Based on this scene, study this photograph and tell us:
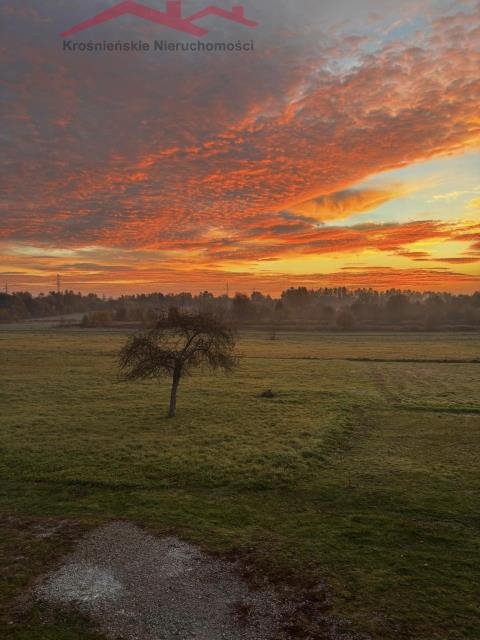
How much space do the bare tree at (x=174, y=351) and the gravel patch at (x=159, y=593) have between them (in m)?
18.1

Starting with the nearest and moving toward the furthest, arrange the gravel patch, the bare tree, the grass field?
the gravel patch
the grass field
the bare tree

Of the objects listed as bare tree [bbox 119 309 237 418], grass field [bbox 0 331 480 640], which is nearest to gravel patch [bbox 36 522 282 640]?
grass field [bbox 0 331 480 640]

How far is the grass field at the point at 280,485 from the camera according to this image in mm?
12695

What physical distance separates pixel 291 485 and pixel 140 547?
8070 mm

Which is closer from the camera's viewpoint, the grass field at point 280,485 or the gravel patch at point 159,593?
the gravel patch at point 159,593

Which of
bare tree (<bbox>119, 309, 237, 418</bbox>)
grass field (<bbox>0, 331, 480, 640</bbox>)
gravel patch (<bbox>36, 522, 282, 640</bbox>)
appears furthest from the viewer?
bare tree (<bbox>119, 309, 237, 418</bbox>)

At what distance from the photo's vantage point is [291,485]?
20.5 metres

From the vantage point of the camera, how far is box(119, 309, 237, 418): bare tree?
3281 centimetres

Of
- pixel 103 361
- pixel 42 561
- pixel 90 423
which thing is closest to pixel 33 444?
pixel 90 423

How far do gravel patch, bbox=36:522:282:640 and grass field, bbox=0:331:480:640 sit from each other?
807 mm

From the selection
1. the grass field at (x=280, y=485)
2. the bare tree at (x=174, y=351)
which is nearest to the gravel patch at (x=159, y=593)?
the grass field at (x=280, y=485)

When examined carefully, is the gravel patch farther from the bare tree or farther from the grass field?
the bare tree

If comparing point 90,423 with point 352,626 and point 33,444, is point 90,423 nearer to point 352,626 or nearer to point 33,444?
point 33,444

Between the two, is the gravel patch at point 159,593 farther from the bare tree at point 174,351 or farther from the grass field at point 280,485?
the bare tree at point 174,351
